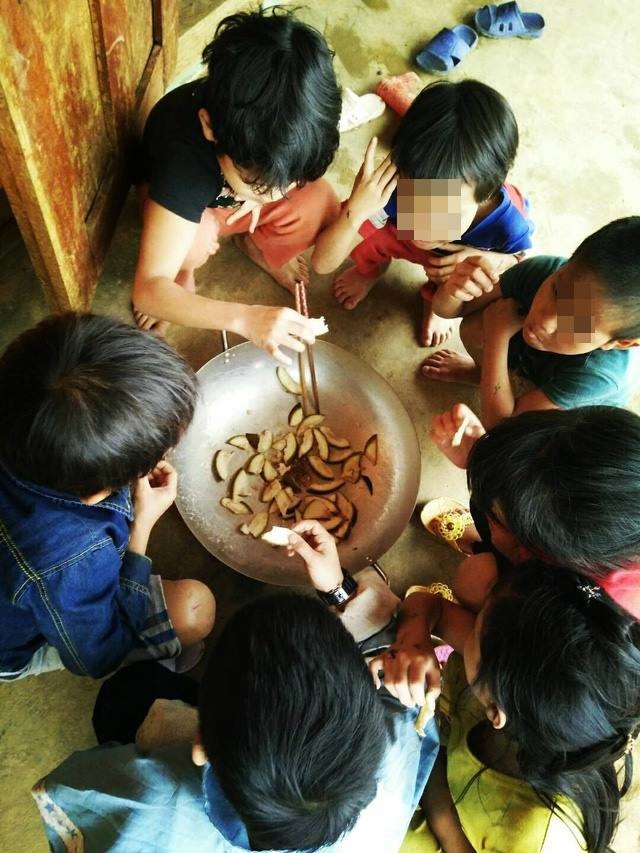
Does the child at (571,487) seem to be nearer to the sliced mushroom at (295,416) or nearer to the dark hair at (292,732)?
the dark hair at (292,732)

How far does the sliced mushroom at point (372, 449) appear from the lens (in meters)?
1.49

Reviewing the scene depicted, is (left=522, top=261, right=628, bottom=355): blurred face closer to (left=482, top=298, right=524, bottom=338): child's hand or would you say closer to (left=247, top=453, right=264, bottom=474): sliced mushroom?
(left=482, top=298, right=524, bottom=338): child's hand

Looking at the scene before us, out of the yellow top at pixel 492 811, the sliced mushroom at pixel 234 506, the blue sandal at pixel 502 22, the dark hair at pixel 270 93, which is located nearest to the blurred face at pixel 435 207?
the dark hair at pixel 270 93

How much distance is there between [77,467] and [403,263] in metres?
1.23

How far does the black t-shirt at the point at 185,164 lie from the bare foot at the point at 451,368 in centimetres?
73

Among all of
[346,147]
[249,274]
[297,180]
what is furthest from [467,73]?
[297,180]

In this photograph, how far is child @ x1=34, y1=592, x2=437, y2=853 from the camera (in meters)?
0.77

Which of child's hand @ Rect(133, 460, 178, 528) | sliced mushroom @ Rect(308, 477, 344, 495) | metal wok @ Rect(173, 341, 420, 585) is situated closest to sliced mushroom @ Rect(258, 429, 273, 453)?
metal wok @ Rect(173, 341, 420, 585)

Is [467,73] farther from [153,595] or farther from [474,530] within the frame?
[153,595]

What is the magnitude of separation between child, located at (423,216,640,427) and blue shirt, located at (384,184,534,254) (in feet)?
0.26

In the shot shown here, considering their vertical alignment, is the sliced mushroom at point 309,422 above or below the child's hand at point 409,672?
above

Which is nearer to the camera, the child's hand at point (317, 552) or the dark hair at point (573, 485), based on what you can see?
the dark hair at point (573, 485)

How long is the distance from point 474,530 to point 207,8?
62.5 inches

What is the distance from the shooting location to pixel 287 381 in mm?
1544
